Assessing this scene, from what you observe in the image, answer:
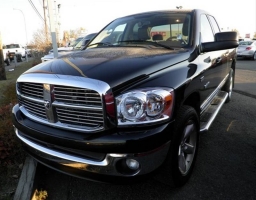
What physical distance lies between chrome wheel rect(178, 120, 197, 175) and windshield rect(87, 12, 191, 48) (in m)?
1.05

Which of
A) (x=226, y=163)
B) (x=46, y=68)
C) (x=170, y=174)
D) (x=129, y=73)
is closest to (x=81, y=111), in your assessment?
(x=129, y=73)

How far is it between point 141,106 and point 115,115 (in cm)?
21

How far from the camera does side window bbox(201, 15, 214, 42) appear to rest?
10.7ft

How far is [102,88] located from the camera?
180 centimetres

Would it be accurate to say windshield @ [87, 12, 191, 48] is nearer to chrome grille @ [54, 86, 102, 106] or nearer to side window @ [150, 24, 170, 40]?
side window @ [150, 24, 170, 40]

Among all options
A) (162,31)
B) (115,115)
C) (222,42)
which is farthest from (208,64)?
(115,115)

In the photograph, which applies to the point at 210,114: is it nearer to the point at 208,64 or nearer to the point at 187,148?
the point at 208,64

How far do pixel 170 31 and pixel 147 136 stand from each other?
1832mm

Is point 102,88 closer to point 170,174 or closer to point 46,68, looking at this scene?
point 46,68

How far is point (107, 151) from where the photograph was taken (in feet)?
6.03

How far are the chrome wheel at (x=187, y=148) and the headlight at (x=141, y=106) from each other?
540mm

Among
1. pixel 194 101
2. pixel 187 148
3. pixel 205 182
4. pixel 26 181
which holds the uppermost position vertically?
pixel 194 101

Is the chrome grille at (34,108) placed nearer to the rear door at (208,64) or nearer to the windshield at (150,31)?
the windshield at (150,31)

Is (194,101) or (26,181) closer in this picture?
(26,181)
